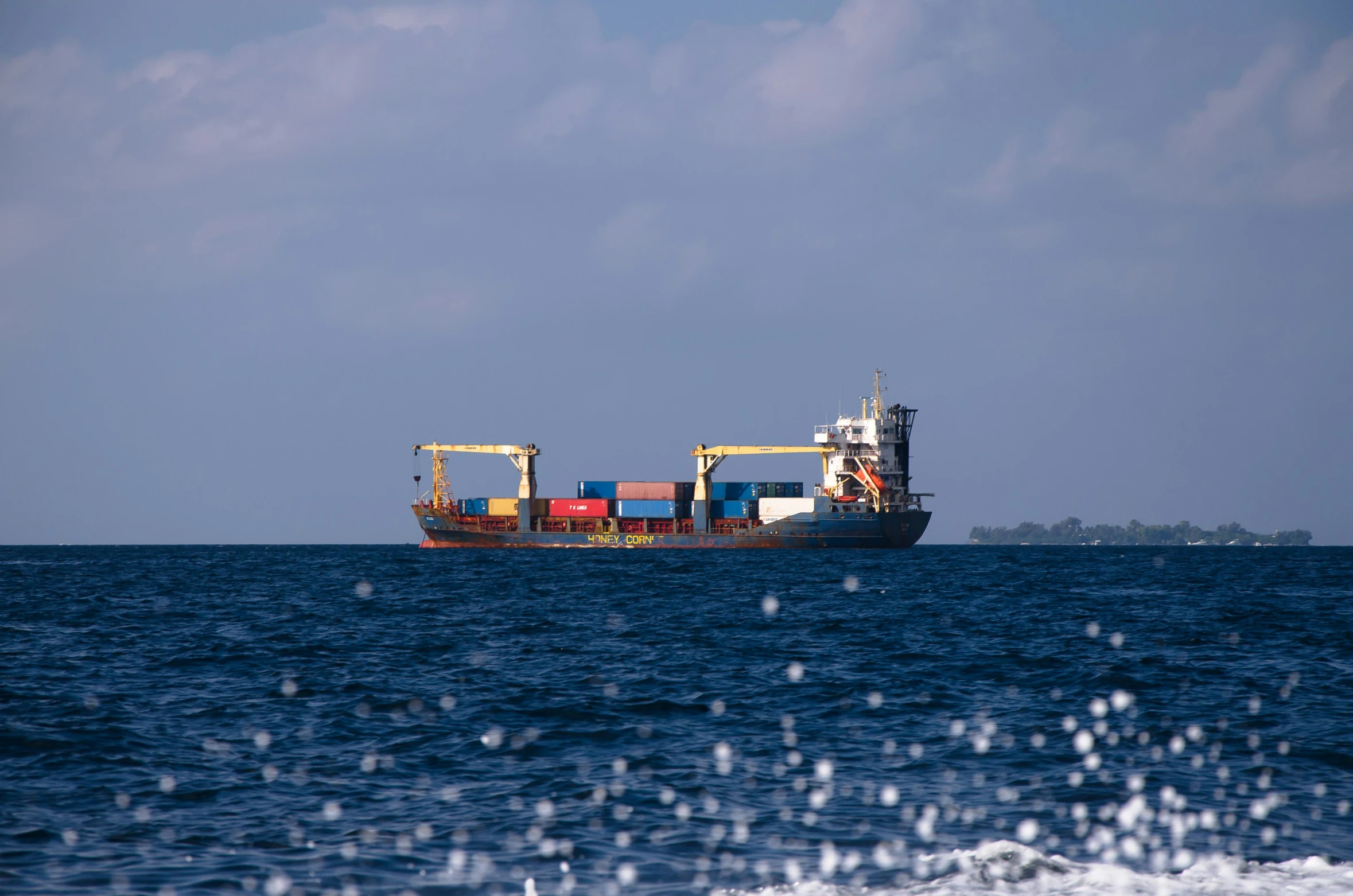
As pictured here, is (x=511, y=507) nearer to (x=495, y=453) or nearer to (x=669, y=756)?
(x=495, y=453)

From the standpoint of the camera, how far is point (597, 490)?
4173 inches

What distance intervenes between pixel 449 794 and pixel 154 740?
560 centimetres

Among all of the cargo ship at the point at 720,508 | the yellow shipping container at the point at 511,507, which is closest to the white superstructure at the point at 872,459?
the cargo ship at the point at 720,508

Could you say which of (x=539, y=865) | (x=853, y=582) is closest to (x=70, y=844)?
(x=539, y=865)

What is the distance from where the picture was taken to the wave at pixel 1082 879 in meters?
9.91

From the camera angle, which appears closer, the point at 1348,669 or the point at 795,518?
the point at 1348,669

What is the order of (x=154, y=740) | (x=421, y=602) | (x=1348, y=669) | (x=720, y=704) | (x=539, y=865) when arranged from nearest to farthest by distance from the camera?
1. (x=539, y=865)
2. (x=154, y=740)
3. (x=720, y=704)
4. (x=1348, y=669)
5. (x=421, y=602)

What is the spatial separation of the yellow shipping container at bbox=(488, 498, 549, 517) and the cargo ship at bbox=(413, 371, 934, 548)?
0.09 metres

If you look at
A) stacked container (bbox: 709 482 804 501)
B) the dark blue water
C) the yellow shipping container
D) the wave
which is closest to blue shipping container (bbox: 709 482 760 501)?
stacked container (bbox: 709 482 804 501)

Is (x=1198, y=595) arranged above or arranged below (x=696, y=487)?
below

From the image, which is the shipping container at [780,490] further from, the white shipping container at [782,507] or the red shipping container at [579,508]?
the red shipping container at [579,508]

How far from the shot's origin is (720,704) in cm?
1862

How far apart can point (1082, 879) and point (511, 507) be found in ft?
319

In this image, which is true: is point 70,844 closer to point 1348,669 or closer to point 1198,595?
Result: point 1348,669
